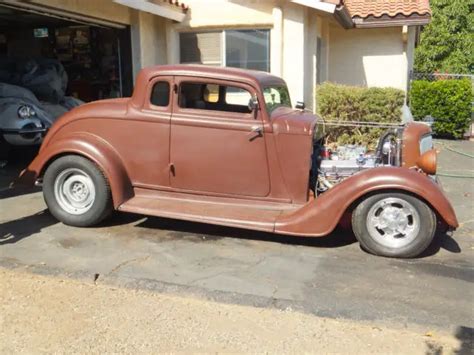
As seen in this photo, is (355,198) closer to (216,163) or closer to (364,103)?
(216,163)

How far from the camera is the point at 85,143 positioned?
579 cm

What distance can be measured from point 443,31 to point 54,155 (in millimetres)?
25951

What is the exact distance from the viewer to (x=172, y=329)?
3.66 meters

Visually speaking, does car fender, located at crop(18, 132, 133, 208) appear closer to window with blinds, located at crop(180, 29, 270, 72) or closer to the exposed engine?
the exposed engine

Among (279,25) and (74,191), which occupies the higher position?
(279,25)

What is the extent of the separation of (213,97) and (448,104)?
9.37 metres

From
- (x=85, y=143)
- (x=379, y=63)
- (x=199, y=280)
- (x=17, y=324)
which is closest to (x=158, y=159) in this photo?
(x=85, y=143)

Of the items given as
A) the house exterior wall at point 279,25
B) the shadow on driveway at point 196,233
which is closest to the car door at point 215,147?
the shadow on driveway at point 196,233

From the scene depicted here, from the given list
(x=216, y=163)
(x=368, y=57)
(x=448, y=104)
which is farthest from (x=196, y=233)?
(x=448, y=104)

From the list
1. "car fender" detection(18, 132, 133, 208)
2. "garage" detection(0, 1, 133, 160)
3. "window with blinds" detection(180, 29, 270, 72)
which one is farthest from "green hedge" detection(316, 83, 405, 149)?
"car fender" detection(18, 132, 133, 208)

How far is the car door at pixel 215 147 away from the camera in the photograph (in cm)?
546

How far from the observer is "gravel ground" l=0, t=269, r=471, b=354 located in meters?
3.44

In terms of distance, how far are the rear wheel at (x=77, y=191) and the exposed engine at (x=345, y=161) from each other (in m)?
2.31

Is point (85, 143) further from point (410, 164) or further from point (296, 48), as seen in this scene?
point (296, 48)
